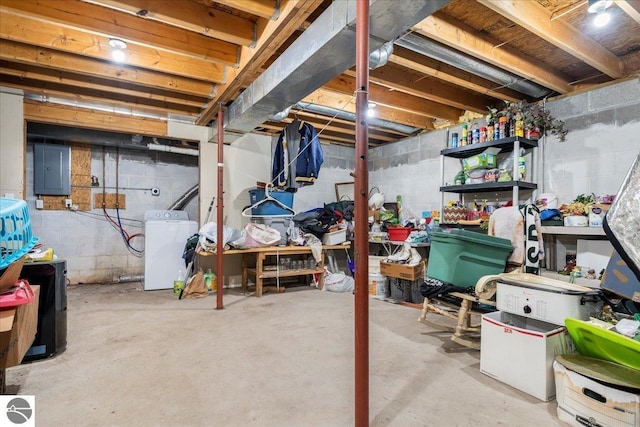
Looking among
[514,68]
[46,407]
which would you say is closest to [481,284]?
[514,68]

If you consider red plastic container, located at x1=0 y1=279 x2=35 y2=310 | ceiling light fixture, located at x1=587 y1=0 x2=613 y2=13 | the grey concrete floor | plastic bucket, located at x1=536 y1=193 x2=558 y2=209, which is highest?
ceiling light fixture, located at x1=587 y1=0 x2=613 y2=13

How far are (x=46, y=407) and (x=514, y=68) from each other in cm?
401

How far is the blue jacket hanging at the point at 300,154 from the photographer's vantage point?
3.89 metres

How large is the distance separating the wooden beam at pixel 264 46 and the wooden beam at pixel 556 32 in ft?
3.55

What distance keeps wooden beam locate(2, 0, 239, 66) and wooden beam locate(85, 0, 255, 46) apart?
0.90 feet

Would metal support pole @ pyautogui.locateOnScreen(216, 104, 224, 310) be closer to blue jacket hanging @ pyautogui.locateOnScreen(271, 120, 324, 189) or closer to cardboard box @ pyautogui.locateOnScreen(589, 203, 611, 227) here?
blue jacket hanging @ pyautogui.locateOnScreen(271, 120, 324, 189)

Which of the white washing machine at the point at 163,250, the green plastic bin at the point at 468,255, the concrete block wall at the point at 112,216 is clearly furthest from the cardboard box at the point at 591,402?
the concrete block wall at the point at 112,216

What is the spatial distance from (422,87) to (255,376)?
3.17 m

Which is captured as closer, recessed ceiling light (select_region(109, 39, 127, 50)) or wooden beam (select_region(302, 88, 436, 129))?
recessed ceiling light (select_region(109, 39, 127, 50))

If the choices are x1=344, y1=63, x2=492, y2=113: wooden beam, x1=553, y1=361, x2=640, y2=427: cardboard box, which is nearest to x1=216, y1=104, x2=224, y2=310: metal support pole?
x1=344, y1=63, x2=492, y2=113: wooden beam

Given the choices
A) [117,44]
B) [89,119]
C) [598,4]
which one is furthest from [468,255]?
[89,119]

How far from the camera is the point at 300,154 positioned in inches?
152

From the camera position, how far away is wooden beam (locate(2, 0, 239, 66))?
224 cm

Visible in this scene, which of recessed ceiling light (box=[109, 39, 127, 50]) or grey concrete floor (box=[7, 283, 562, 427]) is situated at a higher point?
recessed ceiling light (box=[109, 39, 127, 50])
